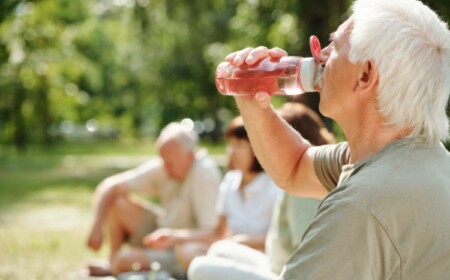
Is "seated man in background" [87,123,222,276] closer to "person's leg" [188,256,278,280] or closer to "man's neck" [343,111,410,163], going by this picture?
"person's leg" [188,256,278,280]

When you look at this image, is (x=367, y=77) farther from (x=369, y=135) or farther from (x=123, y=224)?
(x=123, y=224)

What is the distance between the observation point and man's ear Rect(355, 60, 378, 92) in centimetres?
192

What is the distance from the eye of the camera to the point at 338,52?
2.03 metres

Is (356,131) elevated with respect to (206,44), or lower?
→ elevated

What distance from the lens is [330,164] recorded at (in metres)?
2.38

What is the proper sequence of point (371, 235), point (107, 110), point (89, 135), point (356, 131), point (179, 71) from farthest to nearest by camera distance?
point (89, 135) → point (107, 110) → point (179, 71) → point (356, 131) → point (371, 235)

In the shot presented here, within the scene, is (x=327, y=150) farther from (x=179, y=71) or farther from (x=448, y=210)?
(x=179, y=71)

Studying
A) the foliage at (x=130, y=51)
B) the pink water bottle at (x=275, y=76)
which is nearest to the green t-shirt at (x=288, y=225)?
the pink water bottle at (x=275, y=76)

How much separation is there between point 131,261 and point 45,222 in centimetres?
508

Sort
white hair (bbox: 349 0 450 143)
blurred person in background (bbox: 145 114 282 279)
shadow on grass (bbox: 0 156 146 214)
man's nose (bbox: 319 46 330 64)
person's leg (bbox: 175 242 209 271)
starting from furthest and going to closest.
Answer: shadow on grass (bbox: 0 156 146 214), person's leg (bbox: 175 242 209 271), blurred person in background (bbox: 145 114 282 279), man's nose (bbox: 319 46 330 64), white hair (bbox: 349 0 450 143)

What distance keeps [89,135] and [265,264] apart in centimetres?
6100

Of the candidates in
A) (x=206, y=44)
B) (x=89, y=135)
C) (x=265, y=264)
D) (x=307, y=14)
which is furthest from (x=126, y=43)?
(x=265, y=264)

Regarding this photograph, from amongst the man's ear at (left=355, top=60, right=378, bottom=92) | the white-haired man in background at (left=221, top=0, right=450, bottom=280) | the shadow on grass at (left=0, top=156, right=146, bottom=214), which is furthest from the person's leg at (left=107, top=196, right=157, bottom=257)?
the shadow on grass at (left=0, top=156, right=146, bottom=214)

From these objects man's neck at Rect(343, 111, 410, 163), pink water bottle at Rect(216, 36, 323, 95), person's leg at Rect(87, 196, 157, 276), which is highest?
pink water bottle at Rect(216, 36, 323, 95)
